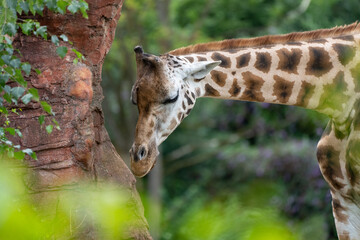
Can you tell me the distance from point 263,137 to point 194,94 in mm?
6451

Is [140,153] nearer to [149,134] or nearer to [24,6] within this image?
[149,134]

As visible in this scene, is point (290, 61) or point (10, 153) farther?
point (290, 61)

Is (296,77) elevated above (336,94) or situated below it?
above

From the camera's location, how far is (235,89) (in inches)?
172

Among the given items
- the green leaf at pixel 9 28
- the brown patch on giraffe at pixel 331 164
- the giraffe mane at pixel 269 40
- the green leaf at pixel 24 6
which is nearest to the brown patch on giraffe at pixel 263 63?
the giraffe mane at pixel 269 40

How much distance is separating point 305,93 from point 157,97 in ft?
3.39

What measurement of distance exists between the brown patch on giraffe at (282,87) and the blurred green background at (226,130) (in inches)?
128

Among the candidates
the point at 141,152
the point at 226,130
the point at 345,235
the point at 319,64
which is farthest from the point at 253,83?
the point at 226,130

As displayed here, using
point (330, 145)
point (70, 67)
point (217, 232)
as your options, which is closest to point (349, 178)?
point (330, 145)

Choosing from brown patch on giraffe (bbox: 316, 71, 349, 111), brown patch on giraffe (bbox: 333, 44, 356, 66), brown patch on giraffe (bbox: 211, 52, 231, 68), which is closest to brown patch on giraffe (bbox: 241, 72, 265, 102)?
brown patch on giraffe (bbox: 211, 52, 231, 68)

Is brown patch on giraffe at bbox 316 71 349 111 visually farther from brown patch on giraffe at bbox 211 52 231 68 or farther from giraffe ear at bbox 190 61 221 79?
giraffe ear at bbox 190 61 221 79

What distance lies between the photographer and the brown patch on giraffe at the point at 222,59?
172 inches

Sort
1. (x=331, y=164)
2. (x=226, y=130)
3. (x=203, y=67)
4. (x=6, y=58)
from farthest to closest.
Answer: (x=226, y=130) → (x=331, y=164) → (x=203, y=67) → (x=6, y=58)

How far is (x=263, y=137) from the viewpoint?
34.9ft
